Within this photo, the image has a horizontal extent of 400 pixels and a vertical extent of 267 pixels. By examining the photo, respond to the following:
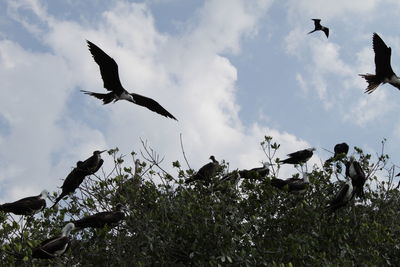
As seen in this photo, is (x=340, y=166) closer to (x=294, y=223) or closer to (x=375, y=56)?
(x=294, y=223)

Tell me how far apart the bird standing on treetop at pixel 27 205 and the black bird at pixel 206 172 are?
260 centimetres

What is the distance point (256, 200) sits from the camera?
8680mm

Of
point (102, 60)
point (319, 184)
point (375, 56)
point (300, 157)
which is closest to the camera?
point (319, 184)

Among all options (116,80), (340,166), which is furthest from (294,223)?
(116,80)

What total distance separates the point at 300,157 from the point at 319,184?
2097 mm

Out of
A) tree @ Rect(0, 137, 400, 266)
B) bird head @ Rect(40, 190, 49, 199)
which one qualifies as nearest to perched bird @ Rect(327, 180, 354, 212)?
tree @ Rect(0, 137, 400, 266)

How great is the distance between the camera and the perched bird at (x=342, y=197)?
8562 mm

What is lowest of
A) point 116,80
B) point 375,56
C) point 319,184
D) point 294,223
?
point 294,223

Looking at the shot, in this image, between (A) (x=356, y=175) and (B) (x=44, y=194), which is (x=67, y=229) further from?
(A) (x=356, y=175)

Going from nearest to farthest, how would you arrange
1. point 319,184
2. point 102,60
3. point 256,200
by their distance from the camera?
point 256,200
point 319,184
point 102,60

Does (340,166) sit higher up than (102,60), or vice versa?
(102,60)

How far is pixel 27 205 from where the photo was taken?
1005 cm

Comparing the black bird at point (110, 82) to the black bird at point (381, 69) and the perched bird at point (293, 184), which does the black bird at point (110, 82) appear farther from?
the black bird at point (381, 69)

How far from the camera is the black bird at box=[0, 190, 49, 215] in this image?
390 inches
